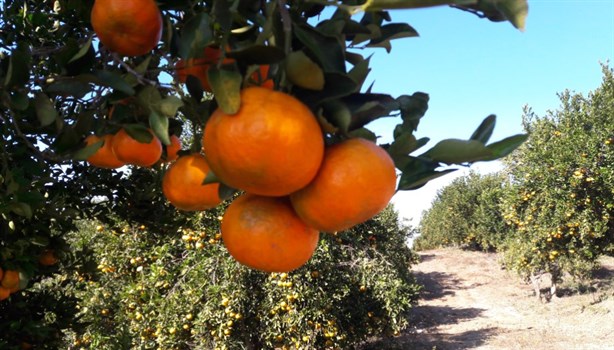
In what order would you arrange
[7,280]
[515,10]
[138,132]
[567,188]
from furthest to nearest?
1. [567,188]
2. [7,280]
3. [138,132]
4. [515,10]

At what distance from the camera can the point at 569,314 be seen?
1223cm

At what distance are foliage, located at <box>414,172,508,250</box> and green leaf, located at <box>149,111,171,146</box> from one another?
20186mm

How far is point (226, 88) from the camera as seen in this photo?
28.1 inches

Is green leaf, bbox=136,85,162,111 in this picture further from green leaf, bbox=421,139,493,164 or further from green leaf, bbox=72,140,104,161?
green leaf, bbox=421,139,493,164

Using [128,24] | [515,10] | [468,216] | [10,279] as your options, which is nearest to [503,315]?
[468,216]

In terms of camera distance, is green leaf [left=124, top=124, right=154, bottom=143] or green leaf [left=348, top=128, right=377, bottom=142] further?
green leaf [left=124, top=124, right=154, bottom=143]

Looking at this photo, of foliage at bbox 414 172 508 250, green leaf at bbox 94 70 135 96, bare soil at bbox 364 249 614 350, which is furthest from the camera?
foliage at bbox 414 172 508 250

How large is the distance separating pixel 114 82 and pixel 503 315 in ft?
46.6

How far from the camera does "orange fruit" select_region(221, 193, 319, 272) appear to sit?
0.83 meters

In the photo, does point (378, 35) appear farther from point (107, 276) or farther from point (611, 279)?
point (611, 279)

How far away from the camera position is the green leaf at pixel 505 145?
32.6 inches

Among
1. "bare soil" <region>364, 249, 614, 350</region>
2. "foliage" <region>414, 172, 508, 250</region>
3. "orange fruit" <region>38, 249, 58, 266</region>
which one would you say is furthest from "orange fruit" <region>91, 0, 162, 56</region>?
"foliage" <region>414, 172, 508, 250</region>

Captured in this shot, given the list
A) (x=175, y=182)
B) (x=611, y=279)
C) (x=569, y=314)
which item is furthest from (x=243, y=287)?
(x=611, y=279)

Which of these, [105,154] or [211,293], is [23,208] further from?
[211,293]
